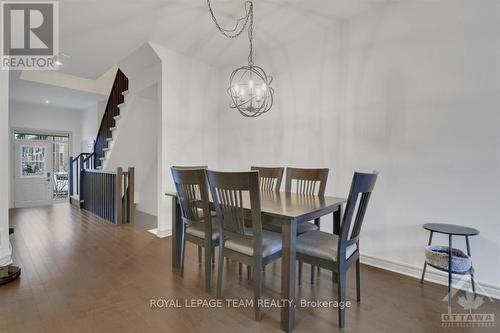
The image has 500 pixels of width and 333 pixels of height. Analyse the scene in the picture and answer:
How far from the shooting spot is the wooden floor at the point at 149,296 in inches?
69.6

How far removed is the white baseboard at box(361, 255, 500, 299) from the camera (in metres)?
2.21

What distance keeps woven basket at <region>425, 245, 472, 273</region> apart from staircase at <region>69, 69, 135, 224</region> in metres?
4.36

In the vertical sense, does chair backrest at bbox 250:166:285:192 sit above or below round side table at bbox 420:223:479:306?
above

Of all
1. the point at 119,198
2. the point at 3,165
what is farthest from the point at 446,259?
the point at 119,198

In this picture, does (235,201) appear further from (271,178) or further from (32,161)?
(32,161)

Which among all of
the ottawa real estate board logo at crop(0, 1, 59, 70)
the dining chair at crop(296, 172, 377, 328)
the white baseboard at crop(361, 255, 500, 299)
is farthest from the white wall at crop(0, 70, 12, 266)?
the white baseboard at crop(361, 255, 500, 299)

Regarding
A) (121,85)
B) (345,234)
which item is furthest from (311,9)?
(121,85)

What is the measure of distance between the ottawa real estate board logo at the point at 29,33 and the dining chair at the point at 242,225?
2697 millimetres

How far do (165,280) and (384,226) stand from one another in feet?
7.87

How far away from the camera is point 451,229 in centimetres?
216

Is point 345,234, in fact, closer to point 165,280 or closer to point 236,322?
point 236,322

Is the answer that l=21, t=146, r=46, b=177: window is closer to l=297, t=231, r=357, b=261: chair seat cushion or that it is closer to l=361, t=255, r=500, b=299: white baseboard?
l=297, t=231, r=357, b=261: chair seat cushion

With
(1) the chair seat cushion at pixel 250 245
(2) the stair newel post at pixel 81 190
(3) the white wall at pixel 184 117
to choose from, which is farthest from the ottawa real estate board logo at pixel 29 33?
(1) the chair seat cushion at pixel 250 245

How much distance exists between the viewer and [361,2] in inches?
109
